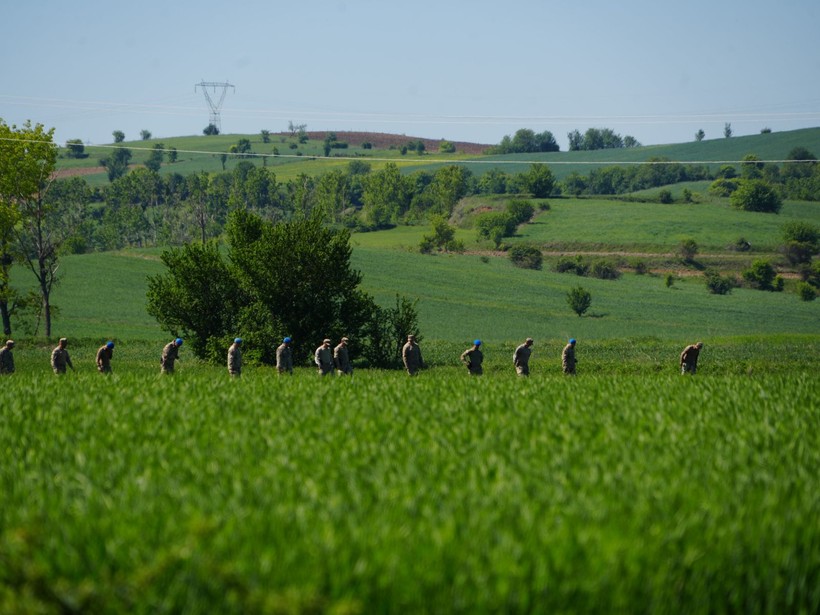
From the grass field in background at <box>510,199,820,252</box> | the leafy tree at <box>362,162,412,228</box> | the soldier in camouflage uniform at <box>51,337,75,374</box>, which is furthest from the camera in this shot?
the leafy tree at <box>362,162,412,228</box>

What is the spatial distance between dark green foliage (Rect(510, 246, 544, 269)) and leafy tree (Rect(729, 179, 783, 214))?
3211cm

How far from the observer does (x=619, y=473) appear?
12383mm

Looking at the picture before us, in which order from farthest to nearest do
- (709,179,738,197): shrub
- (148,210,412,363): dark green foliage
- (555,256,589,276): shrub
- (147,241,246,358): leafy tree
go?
(709,179,738,197): shrub → (555,256,589,276): shrub → (147,241,246,358): leafy tree → (148,210,412,363): dark green foliage

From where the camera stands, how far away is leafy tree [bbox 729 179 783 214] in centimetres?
12575

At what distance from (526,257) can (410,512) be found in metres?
101

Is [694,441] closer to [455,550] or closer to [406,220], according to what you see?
[455,550]

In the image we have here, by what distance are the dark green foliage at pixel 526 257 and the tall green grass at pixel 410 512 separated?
9170 centimetres

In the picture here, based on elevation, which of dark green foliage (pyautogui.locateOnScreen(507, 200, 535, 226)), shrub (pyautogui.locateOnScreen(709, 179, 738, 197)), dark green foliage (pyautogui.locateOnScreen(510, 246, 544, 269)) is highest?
shrub (pyautogui.locateOnScreen(709, 179, 738, 197))

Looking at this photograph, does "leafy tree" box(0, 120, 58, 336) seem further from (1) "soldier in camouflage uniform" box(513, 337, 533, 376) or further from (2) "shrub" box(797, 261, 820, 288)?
(2) "shrub" box(797, 261, 820, 288)

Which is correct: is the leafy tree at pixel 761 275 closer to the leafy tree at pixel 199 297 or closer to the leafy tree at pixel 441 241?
the leafy tree at pixel 441 241

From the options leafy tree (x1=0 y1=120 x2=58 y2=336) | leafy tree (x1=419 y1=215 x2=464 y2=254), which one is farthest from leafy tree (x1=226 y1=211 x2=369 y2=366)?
leafy tree (x1=419 y1=215 x2=464 y2=254)

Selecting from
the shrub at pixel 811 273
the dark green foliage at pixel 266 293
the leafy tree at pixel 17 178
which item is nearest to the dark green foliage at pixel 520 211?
the shrub at pixel 811 273

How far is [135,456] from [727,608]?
26.3 feet

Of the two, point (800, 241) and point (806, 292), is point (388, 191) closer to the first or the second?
point (800, 241)
